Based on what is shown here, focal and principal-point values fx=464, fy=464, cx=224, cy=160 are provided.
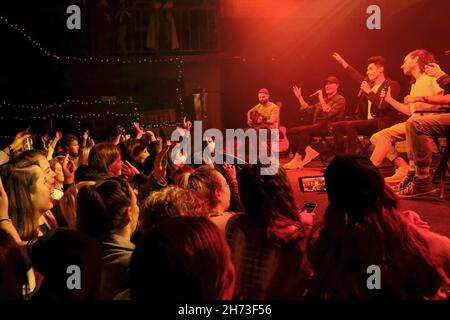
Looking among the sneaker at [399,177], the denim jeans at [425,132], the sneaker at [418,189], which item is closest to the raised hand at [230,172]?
the sneaker at [418,189]

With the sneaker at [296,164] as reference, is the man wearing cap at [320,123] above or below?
above

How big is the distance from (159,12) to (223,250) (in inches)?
443

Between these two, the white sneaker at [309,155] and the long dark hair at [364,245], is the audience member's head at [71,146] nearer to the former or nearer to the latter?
the white sneaker at [309,155]

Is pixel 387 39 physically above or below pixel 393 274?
above

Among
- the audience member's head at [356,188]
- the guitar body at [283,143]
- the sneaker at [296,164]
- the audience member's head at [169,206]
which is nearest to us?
the audience member's head at [356,188]

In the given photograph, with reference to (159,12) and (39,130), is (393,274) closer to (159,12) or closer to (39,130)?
(39,130)

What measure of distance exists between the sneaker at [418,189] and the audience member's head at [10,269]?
156 inches

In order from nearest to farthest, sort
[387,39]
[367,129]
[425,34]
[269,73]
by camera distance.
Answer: [367,129] → [425,34] → [387,39] → [269,73]

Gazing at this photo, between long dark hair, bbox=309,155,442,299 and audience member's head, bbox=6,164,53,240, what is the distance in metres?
1.59

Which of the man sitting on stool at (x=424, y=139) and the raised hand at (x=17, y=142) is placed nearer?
the man sitting on stool at (x=424, y=139)

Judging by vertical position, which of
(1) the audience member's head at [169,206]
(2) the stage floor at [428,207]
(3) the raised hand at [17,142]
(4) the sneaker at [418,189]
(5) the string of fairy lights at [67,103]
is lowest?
(2) the stage floor at [428,207]

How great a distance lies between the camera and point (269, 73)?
11.6 meters

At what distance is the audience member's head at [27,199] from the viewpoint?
8.32ft
